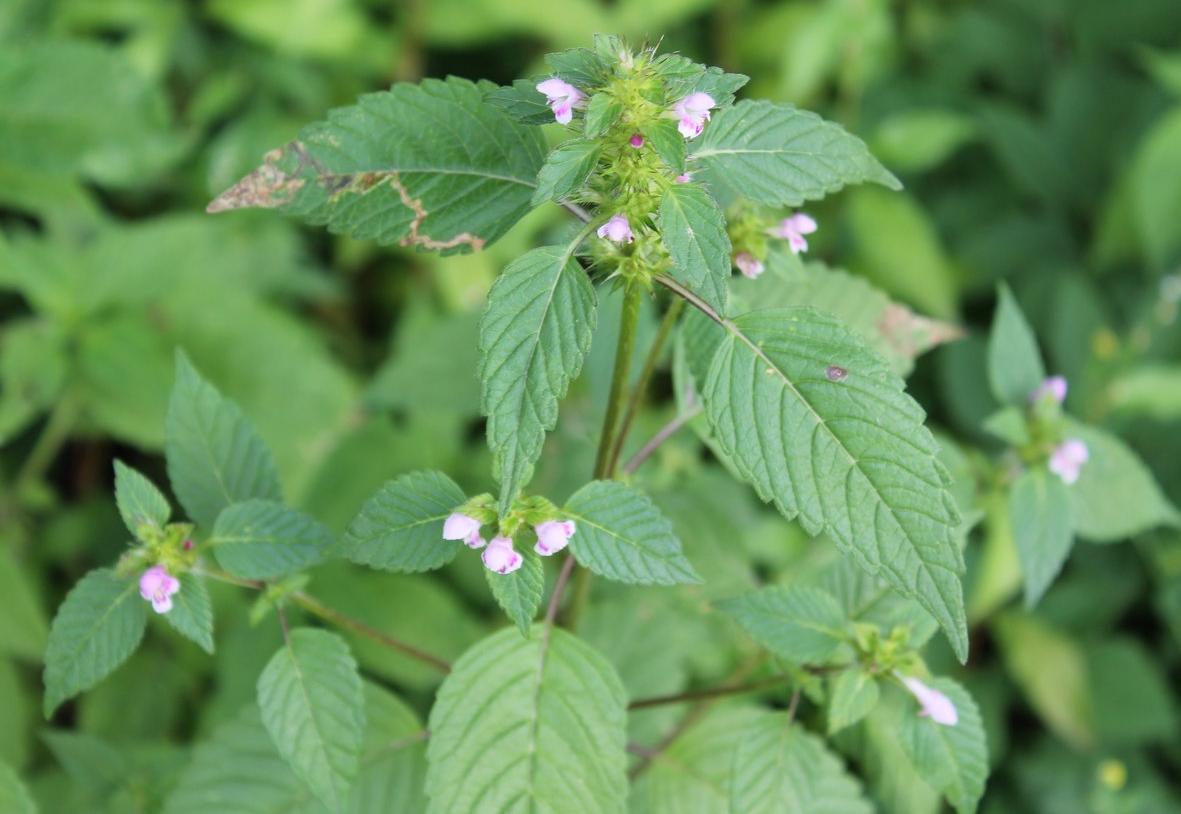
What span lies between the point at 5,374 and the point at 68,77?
2.88 feet

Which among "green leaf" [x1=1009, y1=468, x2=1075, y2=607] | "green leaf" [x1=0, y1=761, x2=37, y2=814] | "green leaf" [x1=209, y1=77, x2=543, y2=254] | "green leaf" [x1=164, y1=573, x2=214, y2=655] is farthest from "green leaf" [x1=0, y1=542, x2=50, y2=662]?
"green leaf" [x1=1009, y1=468, x2=1075, y2=607]

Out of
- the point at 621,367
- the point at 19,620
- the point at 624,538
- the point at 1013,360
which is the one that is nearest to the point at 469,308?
the point at 19,620

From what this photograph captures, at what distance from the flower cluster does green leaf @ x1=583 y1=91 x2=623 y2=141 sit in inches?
19.8

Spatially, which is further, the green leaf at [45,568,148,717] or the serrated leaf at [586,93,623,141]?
the green leaf at [45,568,148,717]

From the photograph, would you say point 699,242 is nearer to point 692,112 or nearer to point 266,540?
point 692,112

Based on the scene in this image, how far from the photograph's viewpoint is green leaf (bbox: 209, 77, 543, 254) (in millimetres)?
1415

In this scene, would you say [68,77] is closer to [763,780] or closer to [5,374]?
[5,374]

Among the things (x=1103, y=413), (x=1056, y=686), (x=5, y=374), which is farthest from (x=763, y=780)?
(x=5, y=374)

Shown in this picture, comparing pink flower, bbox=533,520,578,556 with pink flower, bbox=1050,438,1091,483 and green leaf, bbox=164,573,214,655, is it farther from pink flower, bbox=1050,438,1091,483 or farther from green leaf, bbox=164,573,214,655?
pink flower, bbox=1050,438,1091,483

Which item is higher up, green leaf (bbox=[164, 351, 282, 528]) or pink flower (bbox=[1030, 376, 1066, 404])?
green leaf (bbox=[164, 351, 282, 528])

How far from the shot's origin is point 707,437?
1.73 metres

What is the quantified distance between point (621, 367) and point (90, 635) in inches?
33.3

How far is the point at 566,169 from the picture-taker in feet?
3.92

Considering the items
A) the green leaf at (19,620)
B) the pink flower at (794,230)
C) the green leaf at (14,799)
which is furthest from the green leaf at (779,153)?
the green leaf at (19,620)
